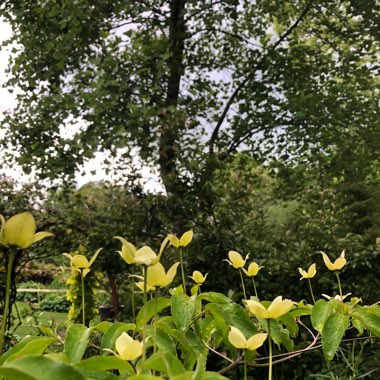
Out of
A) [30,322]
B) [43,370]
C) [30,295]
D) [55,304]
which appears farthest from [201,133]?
[30,295]

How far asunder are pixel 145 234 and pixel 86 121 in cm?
137

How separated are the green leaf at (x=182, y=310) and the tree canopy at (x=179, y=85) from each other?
2749 millimetres

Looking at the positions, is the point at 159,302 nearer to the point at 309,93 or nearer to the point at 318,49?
the point at 309,93

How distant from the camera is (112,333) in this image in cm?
76

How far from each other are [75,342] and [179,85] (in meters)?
4.72

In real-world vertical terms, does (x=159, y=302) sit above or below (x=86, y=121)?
below

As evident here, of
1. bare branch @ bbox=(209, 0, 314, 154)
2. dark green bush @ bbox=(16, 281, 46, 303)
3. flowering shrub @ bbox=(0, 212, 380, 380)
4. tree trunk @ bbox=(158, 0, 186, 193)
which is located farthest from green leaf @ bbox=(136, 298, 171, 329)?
dark green bush @ bbox=(16, 281, 46, 303)

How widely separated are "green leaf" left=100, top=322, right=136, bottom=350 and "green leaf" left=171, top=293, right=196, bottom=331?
7 cm

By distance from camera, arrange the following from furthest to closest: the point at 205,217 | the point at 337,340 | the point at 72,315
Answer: the point at 72,315 < the point at 205,217 < the point at 337,340

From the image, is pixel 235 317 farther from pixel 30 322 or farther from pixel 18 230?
pixel 30 322

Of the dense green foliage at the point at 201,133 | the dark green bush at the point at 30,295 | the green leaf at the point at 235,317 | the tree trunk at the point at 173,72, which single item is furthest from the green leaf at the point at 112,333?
the dark green bush at the point at 30,295

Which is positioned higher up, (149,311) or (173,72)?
(173,72)

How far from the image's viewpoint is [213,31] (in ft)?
18.8

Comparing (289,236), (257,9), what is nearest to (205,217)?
(289,236)
